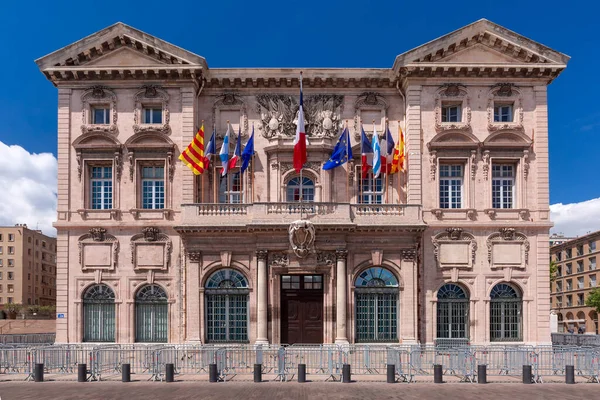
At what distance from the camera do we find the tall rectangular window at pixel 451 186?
30.5 metres

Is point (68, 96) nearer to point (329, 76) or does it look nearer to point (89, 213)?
point (89, 213)

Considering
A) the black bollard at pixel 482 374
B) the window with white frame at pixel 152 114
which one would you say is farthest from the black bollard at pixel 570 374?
the window with white frame at pixel 152 114

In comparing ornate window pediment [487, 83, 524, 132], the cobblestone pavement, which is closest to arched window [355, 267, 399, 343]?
the cobblestone pavement

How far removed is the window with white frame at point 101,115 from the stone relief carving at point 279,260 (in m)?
11.3

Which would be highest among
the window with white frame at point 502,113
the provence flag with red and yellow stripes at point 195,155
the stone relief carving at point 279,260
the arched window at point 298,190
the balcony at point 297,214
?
the window with white frame at point 502,113

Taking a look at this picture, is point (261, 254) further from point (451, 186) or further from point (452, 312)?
point (451, 186)

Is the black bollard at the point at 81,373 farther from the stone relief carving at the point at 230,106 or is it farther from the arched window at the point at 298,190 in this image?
the stone relief carving at the point at 230,106

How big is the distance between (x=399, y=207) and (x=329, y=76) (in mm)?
7799

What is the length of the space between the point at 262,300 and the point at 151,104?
11.8 metres

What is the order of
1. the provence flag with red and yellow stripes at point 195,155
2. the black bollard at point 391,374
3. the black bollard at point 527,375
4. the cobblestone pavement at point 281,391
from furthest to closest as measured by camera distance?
1. the provence flag with red and yellow stripes at point 195,155
2. the black bollard at point 391,374
3. the black bollard at point 527,375
4. the cobblestone pavement at point 281,391

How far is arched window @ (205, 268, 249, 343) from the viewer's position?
29.4m

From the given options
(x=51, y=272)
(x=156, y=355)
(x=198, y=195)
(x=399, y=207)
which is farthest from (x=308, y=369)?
(x=51, y=272)

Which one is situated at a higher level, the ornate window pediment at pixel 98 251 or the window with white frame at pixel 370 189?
the window with white frame at pixel 370 189

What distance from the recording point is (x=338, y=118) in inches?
1229
